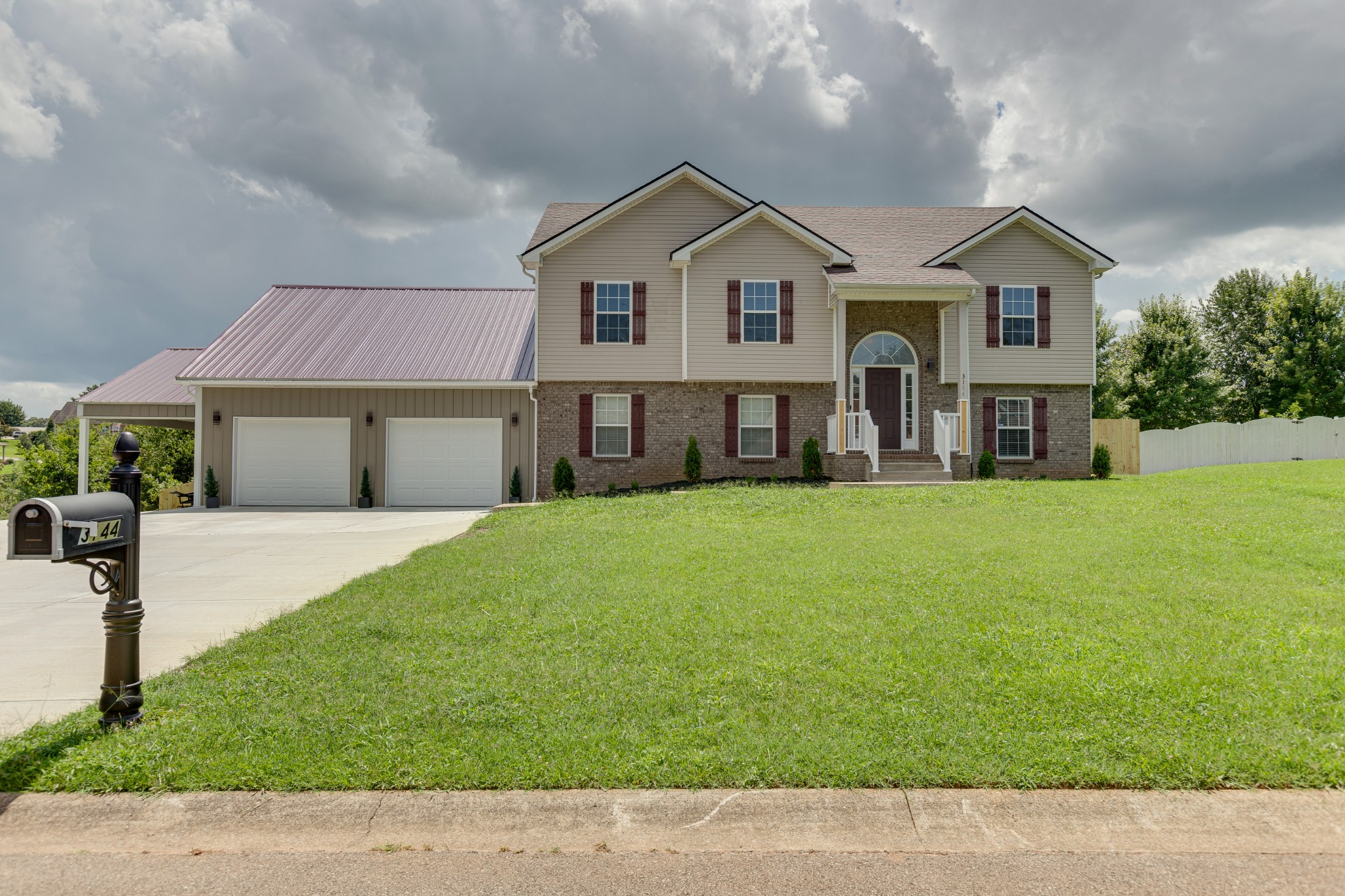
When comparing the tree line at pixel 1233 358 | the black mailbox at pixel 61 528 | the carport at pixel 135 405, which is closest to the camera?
the black mailbox at pixel 61 528

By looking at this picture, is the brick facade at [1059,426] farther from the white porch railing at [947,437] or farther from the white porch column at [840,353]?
the white porch column at [840,353]

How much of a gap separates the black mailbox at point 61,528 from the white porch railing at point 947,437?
1604 centimetres

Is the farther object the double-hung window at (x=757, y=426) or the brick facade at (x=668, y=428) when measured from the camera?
the double-hung window at (x=757, y=426)

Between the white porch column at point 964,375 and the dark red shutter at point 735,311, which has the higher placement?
the dark red shutter at point 735,311

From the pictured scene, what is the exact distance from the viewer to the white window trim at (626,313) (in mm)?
18469

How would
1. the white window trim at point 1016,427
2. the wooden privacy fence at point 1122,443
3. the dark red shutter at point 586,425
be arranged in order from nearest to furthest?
the dark red shutter at point 586,425 < the white window trim at point 1016,427 < the wooden privacy fence at point 1122,443

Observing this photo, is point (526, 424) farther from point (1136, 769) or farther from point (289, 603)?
point (1136, 769)

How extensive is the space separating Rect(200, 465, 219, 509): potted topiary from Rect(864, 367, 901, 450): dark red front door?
16703 millimetres

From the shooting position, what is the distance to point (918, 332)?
18.9 m

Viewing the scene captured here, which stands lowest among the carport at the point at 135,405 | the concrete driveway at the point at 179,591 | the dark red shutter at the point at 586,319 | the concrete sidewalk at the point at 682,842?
the concrete sidewalk at the point at 682,842

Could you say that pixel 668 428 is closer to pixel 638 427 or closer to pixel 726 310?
pixel 638 427

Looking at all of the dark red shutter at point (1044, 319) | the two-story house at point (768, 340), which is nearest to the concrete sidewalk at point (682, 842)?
the two-story house at point (768, 340)

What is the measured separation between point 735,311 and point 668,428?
131 inches

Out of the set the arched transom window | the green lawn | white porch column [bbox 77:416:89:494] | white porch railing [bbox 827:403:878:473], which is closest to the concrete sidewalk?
the green lawn
